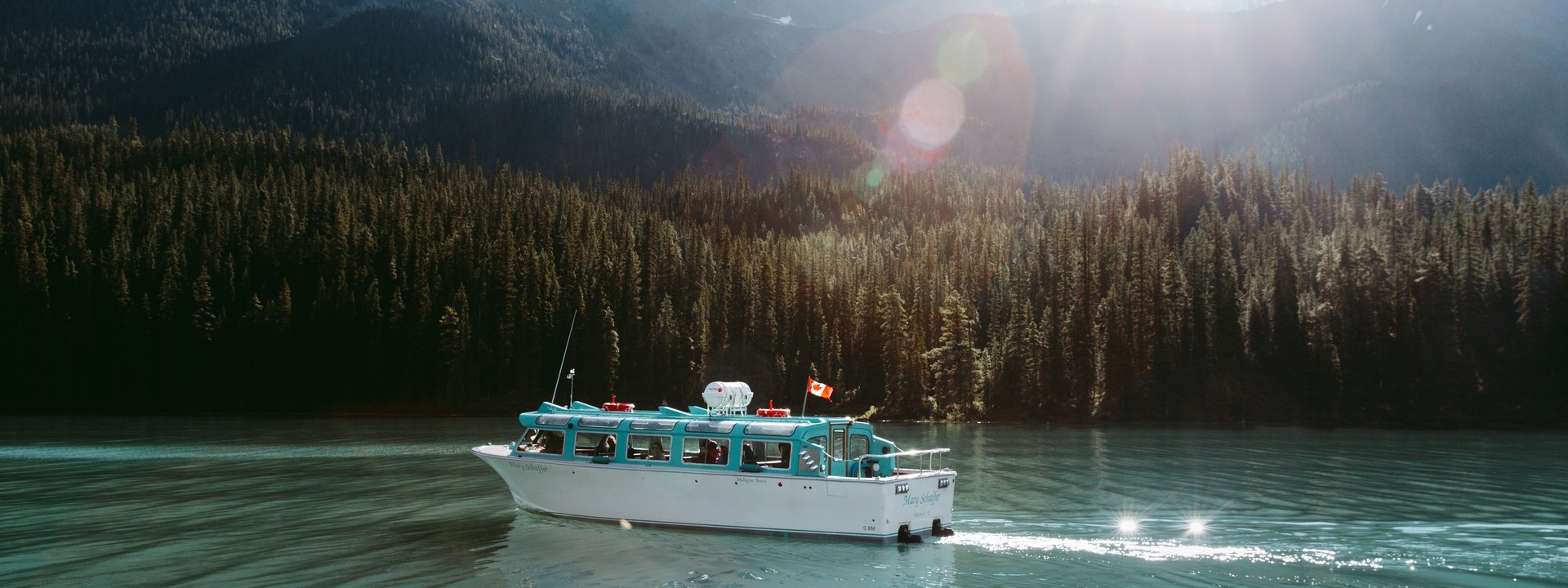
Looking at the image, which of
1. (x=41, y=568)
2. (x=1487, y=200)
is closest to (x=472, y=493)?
(x=41, y=568)

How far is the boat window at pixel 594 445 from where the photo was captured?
35.2 m

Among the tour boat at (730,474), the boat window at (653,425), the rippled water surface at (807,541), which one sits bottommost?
the rippled water surface at (807,541)

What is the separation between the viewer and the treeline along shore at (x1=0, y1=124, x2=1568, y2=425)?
12438cm

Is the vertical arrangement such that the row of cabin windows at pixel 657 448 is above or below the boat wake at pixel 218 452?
above

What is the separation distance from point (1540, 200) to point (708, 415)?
168m

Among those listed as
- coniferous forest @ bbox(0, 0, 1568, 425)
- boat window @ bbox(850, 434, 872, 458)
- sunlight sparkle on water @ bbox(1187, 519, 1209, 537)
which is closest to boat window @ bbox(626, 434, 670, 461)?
boat window @ bbox(850, 434, 872, 458)

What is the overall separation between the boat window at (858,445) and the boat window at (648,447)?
5.97m

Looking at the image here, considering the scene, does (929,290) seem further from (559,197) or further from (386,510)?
(386,510)

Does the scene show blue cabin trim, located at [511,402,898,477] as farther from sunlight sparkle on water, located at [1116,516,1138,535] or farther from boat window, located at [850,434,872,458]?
sunlight sparkle on water, located at [1116,516,1138,535]

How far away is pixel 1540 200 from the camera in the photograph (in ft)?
513

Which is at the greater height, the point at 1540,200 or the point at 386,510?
the point at 1540,200

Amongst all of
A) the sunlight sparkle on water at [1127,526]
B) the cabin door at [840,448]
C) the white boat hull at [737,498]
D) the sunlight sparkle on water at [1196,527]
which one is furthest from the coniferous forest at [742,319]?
the cabin door at [840,448]

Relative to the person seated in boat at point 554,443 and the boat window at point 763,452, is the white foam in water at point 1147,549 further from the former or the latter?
the person seated in boat at point 554,443

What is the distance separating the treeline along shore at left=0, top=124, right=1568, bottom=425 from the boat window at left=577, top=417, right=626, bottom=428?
3798 inches
